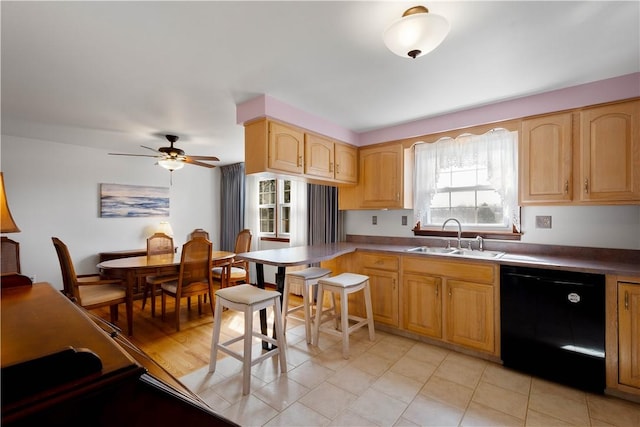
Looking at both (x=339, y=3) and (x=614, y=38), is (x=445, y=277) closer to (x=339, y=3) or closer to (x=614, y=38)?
(x=614, y=38)

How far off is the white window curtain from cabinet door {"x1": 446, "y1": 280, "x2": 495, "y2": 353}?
81cm

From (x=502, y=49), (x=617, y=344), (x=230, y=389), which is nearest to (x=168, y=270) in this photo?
(x=230, y=389)

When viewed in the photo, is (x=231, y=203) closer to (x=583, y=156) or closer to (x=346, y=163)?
(x=346, y=163)

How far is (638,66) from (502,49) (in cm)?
110

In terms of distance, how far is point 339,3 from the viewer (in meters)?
1.44

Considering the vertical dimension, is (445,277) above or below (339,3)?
below

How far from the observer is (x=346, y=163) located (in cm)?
348

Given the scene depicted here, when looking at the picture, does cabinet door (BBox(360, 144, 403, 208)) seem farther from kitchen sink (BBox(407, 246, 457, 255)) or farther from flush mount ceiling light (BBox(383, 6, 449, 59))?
flush mount ceiling light (BBox(383, 6, 449, 59))

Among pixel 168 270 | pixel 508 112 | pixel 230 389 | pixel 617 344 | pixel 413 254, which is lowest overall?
pixel 230 389

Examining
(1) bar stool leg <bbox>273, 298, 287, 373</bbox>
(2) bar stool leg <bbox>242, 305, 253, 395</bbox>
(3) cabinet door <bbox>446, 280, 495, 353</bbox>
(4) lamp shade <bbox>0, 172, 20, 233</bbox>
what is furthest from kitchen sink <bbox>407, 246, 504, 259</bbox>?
(4) lamp shade <bbox>0, 172, 20, 233</bbox>

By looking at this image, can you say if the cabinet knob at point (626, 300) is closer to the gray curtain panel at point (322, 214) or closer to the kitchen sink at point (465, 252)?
the kitchen sink at point (465, 252)

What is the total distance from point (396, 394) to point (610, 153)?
7.90 feet

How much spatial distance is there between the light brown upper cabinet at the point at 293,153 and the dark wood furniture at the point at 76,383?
2.07m

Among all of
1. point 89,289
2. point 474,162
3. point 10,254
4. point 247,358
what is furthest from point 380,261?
point 10,254
